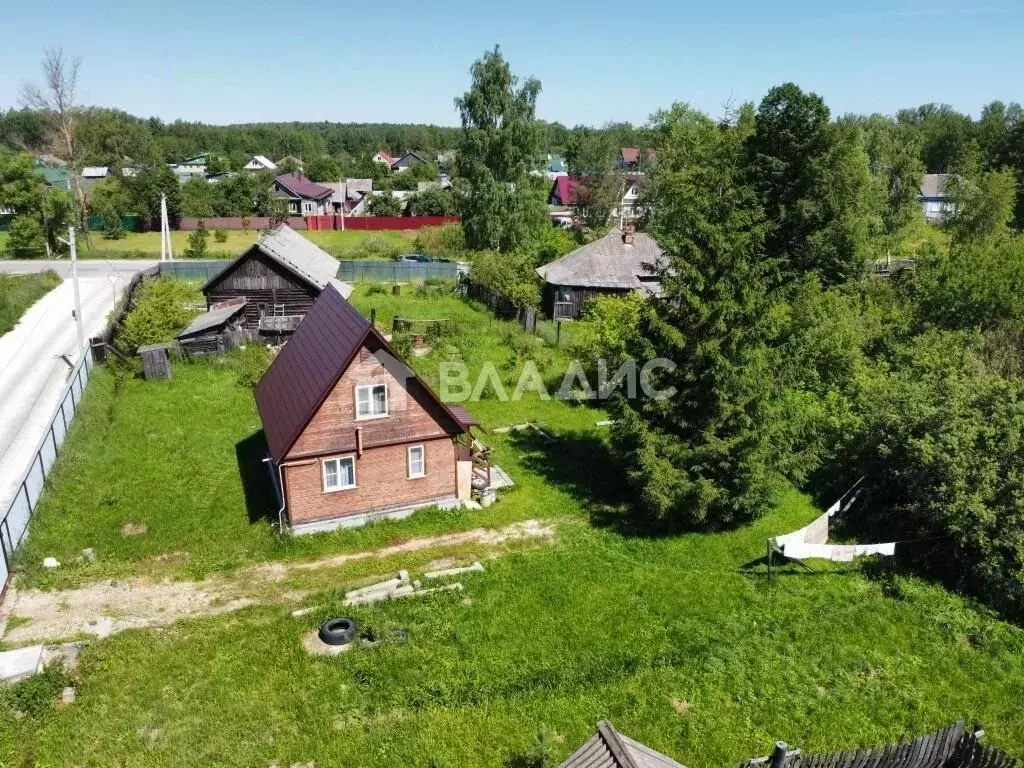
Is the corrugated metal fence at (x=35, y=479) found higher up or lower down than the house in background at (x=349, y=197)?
lower down

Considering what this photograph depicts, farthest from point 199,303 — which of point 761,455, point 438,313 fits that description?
point 761,455

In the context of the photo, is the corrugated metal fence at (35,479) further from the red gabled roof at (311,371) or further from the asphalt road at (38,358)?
the red gabled roof at (311,371)

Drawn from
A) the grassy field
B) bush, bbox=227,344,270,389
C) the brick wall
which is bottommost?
the grassy field

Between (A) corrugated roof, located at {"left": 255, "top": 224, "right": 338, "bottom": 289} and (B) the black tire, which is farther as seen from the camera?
(A) corrugated roof, located at {"left": 255, "top": 224, "right": 338, "bottom": 289}

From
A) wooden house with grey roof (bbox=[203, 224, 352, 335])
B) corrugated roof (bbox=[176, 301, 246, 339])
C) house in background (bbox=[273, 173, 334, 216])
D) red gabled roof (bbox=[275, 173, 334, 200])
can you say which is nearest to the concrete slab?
corrugated roof (bbox=[176, 301, 246, 339])

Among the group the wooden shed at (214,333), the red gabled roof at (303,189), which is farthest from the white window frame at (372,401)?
the red gabled roof at (303,189)

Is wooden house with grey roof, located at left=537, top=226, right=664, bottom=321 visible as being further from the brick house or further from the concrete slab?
the concrete slab

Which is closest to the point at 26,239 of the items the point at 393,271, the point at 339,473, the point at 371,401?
the point at 393,271
